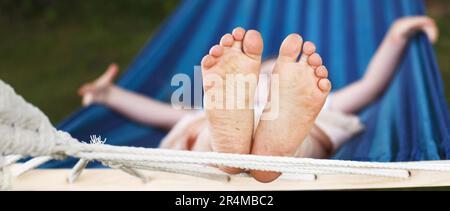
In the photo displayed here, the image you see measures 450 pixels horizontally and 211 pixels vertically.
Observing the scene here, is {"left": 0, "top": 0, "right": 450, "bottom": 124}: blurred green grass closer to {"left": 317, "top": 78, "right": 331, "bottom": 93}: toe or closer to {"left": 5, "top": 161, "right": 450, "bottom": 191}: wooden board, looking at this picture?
{"left": 5, "top": 161, "right": 450, "bottom": 191}: wooden board

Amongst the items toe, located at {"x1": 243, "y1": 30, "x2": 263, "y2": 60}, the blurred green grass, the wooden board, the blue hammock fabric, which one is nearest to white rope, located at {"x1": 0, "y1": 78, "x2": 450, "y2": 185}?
the wooden board

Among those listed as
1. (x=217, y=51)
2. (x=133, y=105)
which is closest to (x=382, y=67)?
(x=133, y=105)

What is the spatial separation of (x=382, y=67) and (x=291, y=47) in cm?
63

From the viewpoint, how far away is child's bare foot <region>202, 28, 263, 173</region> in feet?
2.52

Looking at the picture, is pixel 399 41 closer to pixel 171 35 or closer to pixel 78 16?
pixel 171 35

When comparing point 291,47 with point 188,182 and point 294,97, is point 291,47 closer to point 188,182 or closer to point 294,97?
point 294,97

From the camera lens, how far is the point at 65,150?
65 centimetres

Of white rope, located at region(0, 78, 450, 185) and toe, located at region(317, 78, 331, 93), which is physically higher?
toe, located at region(317, 78, 331, 93)

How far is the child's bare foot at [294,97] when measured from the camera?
0.78m

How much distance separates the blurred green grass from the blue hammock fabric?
0.37 feet

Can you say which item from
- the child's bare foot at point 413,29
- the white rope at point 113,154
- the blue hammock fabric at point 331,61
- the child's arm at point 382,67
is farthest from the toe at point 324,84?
the child's bare foot at point 413,29

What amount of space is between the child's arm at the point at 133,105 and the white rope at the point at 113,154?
0.54 metres

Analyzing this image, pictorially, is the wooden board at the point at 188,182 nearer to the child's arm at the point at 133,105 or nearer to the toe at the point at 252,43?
the toe at the point at 252,43

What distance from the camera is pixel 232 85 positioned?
0.78 meters
